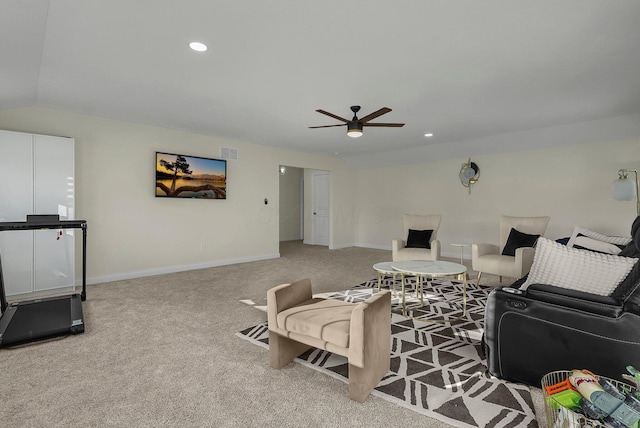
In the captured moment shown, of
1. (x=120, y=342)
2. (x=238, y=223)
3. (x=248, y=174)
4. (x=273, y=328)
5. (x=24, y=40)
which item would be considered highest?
(x=24, y=40)

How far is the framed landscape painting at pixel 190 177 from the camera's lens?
5156 mm

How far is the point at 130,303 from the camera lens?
Answer: 362cm

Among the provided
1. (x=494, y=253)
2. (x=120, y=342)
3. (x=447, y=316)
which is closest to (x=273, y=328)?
(x=120, y=342)

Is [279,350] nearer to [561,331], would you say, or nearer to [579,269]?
[561,331]

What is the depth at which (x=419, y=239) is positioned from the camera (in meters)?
5.21

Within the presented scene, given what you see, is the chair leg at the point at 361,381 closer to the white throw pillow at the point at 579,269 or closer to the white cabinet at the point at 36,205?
the white throw pillow at the point at 579,269

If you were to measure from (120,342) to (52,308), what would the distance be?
4.04 ft

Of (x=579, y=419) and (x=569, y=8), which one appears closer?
(x=579, y=419)

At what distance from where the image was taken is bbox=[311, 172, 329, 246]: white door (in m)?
9.02

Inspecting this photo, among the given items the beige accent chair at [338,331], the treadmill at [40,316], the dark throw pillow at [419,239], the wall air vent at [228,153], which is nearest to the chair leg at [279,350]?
the beige accent chair at [338,331]

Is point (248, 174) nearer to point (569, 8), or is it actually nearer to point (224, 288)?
point (224, 288)

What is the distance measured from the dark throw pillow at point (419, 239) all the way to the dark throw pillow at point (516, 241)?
3.60ft

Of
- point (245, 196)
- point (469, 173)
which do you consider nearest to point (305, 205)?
point (245, 196)

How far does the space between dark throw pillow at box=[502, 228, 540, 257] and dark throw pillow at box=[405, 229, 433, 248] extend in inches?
43.2
